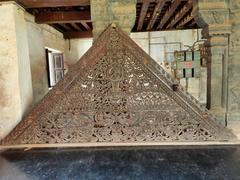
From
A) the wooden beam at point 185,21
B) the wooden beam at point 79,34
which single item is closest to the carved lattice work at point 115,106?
the wooden beam at point 185,21

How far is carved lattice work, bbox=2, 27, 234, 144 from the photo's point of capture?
1.87 m

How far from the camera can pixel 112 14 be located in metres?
2.11

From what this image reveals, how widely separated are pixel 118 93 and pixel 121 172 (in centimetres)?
73

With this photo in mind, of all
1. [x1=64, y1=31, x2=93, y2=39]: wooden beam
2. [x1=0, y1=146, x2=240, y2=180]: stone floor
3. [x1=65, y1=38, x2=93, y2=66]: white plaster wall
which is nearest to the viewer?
[x1=0, y1=146, x2=240, y2=180]: stone floor

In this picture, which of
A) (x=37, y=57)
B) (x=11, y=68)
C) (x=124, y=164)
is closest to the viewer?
(x=124, y=164)

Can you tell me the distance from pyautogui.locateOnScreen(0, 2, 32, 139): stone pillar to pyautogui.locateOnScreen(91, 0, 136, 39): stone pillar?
821mm

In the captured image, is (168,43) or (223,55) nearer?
(223,55)

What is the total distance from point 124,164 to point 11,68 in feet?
4.99

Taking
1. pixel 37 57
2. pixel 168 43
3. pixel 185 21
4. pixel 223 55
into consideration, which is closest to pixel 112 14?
pixel 223 55

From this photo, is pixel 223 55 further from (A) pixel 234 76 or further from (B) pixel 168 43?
(B) pixel 168 43

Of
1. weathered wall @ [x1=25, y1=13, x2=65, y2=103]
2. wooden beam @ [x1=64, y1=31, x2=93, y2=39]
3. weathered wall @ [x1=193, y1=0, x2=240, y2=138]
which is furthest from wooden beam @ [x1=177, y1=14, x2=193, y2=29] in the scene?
weathered wall @ [x1=25, y1=13, x2=65, y2=103]

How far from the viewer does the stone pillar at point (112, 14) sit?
2100mm

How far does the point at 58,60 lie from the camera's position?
437 centimetres

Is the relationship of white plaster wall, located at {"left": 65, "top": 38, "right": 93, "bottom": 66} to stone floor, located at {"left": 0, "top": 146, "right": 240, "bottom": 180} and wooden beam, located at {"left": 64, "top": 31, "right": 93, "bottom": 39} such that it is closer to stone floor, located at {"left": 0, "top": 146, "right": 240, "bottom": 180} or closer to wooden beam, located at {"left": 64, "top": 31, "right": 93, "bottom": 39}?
wooden beam, located at {"left": 64, "top": 31, "right": 93, "bottom": 39}
